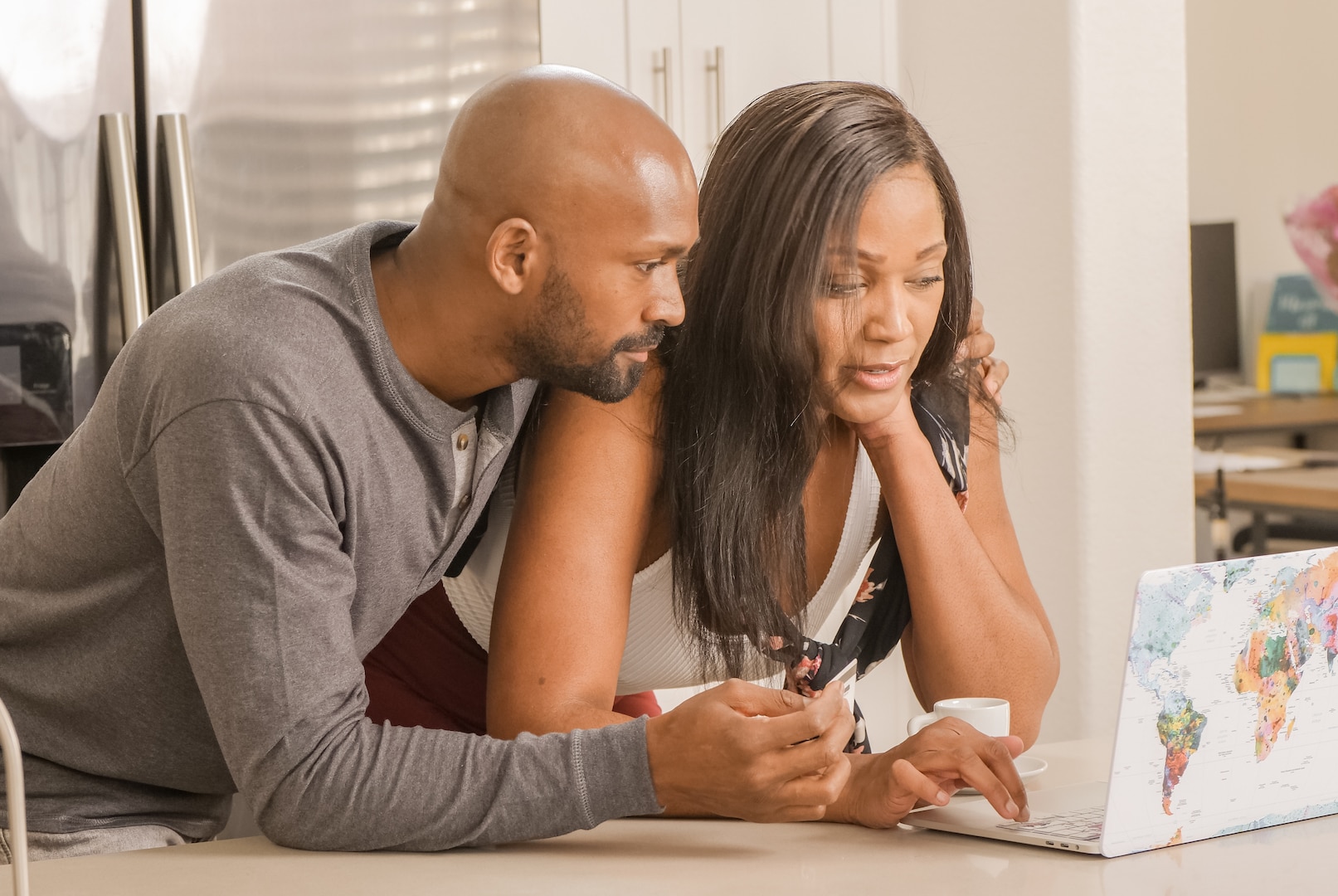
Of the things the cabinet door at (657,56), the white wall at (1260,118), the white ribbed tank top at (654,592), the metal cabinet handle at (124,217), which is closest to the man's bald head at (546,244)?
the white ribbed tank top at (654,592)

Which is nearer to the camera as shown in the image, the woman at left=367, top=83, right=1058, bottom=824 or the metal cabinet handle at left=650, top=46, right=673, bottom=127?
the woman at left=367, top=83, right=1058, bottom=824

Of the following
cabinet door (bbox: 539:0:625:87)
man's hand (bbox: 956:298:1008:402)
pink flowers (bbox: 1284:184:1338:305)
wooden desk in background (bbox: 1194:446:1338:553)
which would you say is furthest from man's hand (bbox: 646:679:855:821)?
pink flowers (bbox: 1284:184:1338:305)

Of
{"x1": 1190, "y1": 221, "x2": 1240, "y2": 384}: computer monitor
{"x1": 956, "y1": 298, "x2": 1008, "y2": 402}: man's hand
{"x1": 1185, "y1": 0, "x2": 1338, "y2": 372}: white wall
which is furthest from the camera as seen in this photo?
{"x1": 1190, "y1": 221, "x2": 1240, "y2": 384}: computer monitor

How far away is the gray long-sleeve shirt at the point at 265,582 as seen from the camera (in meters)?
0.98

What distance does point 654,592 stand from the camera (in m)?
1.40

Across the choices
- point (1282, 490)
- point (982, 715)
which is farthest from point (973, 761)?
point (1282, 490)

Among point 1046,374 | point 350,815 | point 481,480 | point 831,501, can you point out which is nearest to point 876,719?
point 1046,374

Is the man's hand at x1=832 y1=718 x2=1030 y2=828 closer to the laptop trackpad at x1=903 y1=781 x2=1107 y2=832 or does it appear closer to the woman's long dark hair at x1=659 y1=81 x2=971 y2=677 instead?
the laptop trackpad at x1=903 y1=781 x2=1107 y2=832

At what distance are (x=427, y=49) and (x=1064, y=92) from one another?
111 centimetres

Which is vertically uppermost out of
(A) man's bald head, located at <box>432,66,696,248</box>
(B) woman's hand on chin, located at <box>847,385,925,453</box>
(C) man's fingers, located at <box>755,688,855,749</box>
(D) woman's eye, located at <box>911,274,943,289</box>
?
(A) man's bald head, located at <box>432,66,696,248</box>

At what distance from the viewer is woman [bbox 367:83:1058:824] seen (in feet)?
4.17

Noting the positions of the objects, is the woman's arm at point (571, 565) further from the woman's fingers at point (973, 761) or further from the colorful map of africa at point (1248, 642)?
the colorful map of africa at point (1248, 642)

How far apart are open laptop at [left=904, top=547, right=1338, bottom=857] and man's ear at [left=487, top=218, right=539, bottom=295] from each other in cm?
52

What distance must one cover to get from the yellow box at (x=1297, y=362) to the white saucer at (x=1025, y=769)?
254 cm
